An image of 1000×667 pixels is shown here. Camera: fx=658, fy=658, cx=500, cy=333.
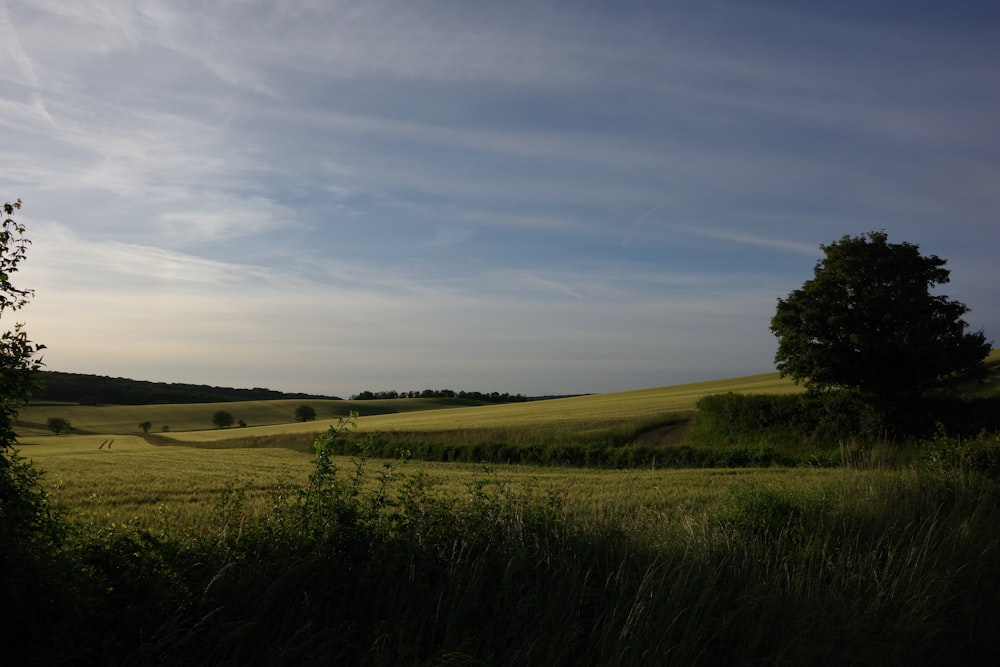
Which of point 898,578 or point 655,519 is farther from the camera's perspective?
point 655,519

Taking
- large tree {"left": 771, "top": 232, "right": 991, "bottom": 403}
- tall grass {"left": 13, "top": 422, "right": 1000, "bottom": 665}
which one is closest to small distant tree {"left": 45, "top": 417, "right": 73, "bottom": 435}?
large tree {"left": 771, "top": 232, "right": 991, "bottom": 403}

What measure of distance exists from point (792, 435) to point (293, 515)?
100ft

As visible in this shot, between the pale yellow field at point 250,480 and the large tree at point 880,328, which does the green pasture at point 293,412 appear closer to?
the large tree at point 880,328

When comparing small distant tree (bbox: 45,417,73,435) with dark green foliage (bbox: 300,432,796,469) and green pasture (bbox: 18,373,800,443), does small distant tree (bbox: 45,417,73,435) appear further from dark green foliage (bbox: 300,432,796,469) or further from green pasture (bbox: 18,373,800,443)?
dark green foliage (bbox: 300,432,796,469)

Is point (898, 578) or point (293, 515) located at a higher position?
point (293, 515)

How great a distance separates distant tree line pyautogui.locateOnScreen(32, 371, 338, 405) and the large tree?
109m

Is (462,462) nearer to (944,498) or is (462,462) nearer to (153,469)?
(153,469)

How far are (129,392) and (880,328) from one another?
126 m

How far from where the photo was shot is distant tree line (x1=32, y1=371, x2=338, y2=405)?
4429 inches

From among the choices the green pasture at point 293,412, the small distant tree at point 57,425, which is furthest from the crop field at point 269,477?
the small distant tree at point 57,425

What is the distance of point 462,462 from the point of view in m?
33.9

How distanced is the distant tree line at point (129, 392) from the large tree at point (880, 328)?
358ft

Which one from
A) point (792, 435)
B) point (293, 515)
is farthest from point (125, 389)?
point (293, 515)

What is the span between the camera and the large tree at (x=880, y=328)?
29656 millimetres
